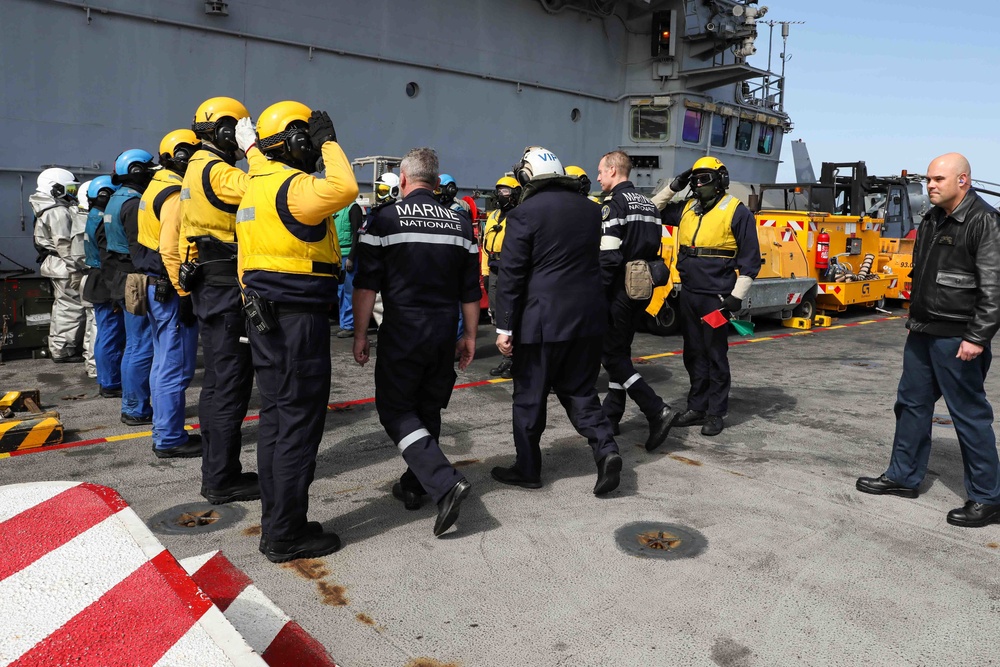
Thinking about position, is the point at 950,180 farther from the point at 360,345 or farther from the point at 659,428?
the point at 360,345

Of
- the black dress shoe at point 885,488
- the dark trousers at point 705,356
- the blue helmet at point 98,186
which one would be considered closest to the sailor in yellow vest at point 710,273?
the dark trousers at point 705,356

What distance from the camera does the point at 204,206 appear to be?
13.5 feet

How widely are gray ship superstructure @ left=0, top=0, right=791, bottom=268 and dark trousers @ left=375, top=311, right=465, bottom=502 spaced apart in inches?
380

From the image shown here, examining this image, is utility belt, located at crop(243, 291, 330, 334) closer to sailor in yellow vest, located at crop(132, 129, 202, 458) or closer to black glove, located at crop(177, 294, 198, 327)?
black glove, located at crop(177, 294, 198, 327)

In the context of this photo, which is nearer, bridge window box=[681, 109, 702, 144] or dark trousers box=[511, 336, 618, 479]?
dark trousers box=[511, 336, 618, 479]

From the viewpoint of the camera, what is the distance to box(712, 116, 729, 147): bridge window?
21.7 meters

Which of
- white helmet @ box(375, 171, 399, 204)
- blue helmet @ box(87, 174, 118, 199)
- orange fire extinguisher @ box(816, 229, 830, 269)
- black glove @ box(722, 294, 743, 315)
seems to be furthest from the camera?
orange fire extinguisher @ box(816, 229, 830, 269)

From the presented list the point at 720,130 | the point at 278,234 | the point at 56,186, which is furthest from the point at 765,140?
the point at 278,234

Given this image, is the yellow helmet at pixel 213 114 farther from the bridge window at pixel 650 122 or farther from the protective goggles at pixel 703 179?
the bridge window at pixel 650 122

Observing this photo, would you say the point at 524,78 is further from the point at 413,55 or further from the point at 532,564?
the point at 532,564

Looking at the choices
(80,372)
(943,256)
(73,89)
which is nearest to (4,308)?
(80,372)

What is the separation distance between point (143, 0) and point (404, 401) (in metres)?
11.4

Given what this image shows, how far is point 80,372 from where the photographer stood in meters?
7.82

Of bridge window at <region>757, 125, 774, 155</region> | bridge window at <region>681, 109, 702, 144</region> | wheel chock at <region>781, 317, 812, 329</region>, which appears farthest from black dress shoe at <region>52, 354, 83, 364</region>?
bridge window at <region>757, 125, 774, 155</region>
